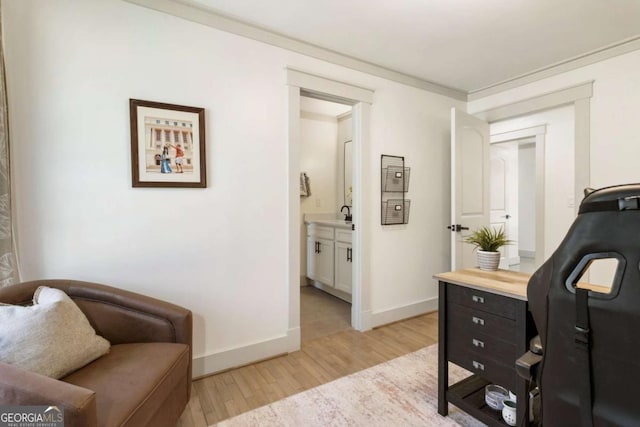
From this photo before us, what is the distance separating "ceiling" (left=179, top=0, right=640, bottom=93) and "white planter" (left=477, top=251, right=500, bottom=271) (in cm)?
162

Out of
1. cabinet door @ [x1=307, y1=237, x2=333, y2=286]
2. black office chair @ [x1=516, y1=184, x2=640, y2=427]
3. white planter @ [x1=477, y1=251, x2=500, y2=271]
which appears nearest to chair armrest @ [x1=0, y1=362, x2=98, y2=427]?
black office chair @ [x1=516, y1=184, x2=640, y2=427]

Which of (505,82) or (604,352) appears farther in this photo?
(505,82)

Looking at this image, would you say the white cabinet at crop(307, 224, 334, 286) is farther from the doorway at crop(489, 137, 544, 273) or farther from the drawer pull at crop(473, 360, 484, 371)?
the doorway at crop(489, 137, 544, 273)

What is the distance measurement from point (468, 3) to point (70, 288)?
114 inches

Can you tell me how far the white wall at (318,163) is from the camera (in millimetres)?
4402

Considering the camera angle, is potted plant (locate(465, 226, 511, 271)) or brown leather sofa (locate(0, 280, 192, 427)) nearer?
brown leather sofa (locate(0, 280, 192, 427))

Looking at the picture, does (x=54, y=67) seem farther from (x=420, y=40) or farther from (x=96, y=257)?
(x=420, y=40)

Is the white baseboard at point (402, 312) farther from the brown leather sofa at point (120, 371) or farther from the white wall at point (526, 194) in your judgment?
the white wall at point (526, 194)

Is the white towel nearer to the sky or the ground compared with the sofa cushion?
nearer to the sky

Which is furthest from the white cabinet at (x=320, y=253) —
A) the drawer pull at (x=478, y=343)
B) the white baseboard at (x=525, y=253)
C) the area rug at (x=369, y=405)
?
the white baseboard at (x=525, y=253)

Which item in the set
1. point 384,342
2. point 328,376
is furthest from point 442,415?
point 384,342

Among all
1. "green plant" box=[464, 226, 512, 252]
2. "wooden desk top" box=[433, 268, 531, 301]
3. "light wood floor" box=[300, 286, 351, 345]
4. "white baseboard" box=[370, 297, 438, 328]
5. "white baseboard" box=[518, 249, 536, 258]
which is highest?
"green plant" box=[464, 226, 512, 252]

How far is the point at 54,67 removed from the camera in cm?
173

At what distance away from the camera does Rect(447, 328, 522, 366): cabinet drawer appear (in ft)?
4.75
